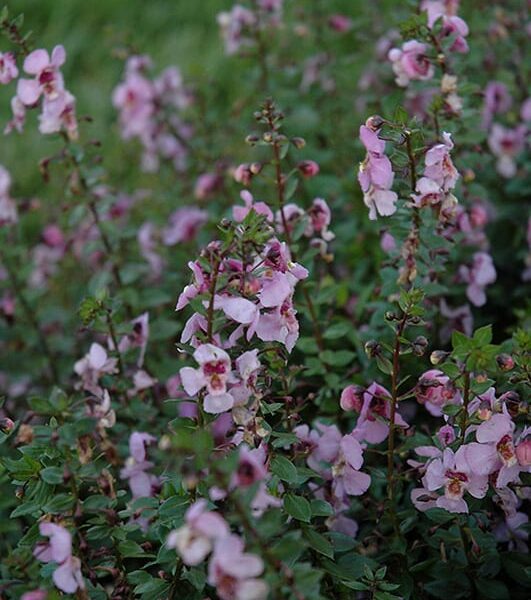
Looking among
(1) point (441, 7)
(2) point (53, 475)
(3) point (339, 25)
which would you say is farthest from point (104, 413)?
(3) point (339, 25)

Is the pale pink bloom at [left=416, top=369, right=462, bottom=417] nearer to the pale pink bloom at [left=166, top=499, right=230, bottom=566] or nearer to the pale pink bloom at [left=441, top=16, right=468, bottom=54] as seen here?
the pale pink bloom at [left=166, top=499, right=230, bottom=566]

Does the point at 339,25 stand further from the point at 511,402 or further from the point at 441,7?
the point at 511,402

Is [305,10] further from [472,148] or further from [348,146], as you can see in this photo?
[472,148]

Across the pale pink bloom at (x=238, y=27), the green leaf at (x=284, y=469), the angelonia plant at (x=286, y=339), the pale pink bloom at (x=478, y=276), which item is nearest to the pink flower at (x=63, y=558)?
the angelonia plant at (x=286, y=339)

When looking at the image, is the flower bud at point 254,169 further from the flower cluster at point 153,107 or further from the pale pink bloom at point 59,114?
the flower cluster at point 153,107

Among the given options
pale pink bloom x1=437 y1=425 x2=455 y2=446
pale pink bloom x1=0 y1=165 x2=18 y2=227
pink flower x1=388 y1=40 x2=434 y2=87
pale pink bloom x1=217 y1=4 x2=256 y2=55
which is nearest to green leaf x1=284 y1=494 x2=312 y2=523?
pale pink bloom x1=437 y1=425 x2=455 y2=446

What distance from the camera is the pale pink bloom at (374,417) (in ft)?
5.61

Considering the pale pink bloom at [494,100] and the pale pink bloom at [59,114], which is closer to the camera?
the pale pink bloom at [59,114]

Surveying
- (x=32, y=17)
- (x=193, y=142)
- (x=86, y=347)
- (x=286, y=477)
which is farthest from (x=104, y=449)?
(x=32, y=17)

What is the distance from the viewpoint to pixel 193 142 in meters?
3.10

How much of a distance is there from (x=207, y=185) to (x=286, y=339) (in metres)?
1.34

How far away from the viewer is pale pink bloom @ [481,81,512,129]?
2832mm

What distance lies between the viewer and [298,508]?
1565 mm

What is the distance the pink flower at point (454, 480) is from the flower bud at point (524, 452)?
2.8 inches
